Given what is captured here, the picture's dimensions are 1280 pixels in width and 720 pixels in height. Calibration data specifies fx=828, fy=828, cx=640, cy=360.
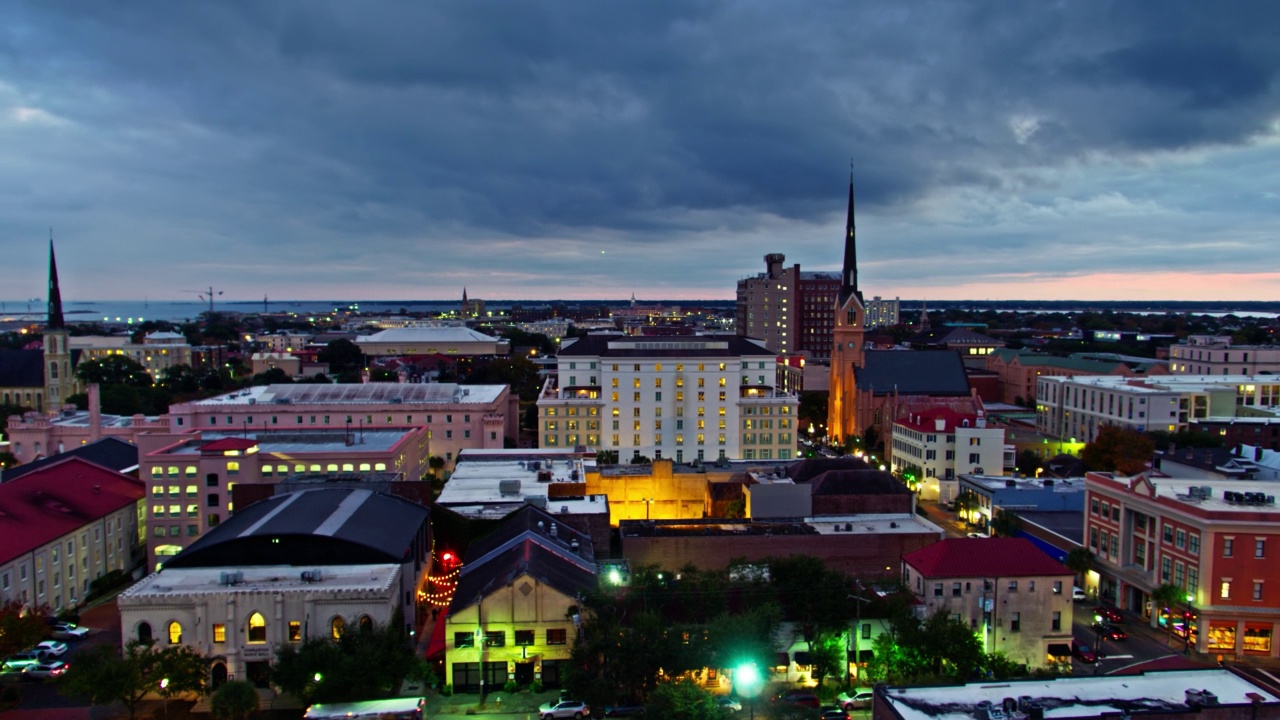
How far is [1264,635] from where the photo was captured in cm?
3906

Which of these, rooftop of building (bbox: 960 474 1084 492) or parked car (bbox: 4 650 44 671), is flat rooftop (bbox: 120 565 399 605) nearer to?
parked car (bbox: 4 650 44 671)

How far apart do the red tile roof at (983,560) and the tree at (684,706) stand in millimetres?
14262

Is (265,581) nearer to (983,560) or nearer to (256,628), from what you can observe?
(256,628)

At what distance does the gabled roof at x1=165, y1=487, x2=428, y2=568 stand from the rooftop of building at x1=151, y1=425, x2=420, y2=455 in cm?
1259

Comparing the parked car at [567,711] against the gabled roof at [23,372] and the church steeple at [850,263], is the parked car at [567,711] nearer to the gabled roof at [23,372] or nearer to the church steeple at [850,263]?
the church steeple at [850,263]

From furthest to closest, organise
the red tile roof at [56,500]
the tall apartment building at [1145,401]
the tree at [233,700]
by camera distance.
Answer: the tall apartment building at [1145,401]
the red tile roof at [56,500]
the tree at [233,700]

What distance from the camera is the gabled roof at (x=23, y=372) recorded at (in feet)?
331

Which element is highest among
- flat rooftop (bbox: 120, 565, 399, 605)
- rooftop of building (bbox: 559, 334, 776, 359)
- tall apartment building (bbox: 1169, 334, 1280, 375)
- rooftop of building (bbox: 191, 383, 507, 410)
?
rooftop of building (bbox: 559, 334, 776, 359)

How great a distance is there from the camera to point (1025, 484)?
60688 millimetres

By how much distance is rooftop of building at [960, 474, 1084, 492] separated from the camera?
5938 centimetres

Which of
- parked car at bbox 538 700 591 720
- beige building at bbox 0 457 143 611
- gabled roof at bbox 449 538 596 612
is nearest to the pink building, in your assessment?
beige building at bbox 0 457 143 611

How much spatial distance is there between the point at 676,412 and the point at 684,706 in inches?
2159

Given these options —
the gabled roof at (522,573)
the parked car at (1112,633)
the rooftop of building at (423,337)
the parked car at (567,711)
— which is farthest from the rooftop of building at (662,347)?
the rooftop of building at (423,337)

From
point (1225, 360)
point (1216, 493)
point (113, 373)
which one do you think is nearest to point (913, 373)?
point (1225, 360)
